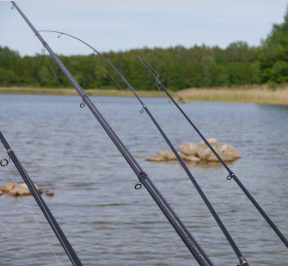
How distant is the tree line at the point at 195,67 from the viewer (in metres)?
57.6

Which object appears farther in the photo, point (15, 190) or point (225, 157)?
point (225, 157)

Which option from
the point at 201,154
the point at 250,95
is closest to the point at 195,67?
the point at 250,95

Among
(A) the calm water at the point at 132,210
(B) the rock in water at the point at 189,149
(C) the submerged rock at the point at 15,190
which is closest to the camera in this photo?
(A) the calm water at the point at 132,210

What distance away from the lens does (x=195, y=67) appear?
93.6 metres

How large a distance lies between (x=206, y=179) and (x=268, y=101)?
29545 millimetres

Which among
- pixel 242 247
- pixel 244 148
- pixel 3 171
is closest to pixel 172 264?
pixel 242 247

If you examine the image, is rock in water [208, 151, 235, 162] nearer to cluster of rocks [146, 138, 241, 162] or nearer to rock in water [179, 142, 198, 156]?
cluster of rocks [146, 138, 241, 162]

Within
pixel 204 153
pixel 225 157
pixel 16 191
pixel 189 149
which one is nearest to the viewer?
pixel 16 191

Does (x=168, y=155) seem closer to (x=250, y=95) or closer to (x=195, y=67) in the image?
(x=250, y=95)

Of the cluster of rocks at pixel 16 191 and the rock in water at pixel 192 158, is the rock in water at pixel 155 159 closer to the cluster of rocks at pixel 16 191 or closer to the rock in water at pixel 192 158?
the rock in water at pixel 192 158

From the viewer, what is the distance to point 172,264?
19.2 ft

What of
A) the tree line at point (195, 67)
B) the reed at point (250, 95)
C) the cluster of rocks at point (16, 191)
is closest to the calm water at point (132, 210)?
the cluster of rocks at point (16, 191)

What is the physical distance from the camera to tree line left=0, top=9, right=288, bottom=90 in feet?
189

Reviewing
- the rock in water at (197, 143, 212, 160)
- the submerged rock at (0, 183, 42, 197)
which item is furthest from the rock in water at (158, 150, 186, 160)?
the submerged rock at (0, 183, 42, 197)
